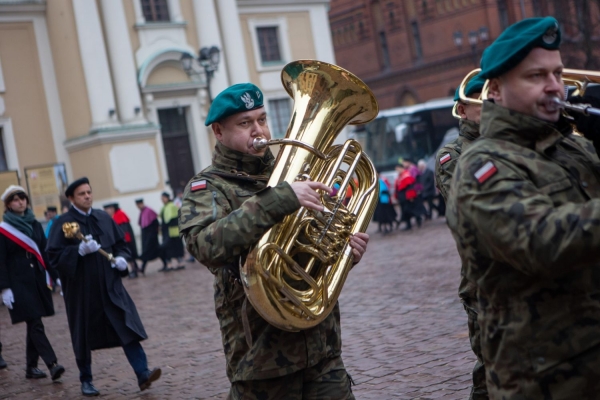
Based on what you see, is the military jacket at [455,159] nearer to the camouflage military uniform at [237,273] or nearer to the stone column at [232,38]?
the camouflage military uniform at [237,273]

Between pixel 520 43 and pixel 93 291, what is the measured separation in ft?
19.1

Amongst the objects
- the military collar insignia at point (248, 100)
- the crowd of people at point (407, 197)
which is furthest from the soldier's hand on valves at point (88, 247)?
the crowd of people at point (407, 197)

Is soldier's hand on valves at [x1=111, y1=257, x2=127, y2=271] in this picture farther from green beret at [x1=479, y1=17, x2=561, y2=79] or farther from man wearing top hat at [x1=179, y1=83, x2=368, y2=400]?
green beret at [x1=479, y1=17, x2=561, y2=79]

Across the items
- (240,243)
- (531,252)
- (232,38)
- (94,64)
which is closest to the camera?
(531,252)

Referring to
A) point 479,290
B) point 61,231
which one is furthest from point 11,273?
point 479,290

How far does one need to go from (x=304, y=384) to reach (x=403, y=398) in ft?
7.43

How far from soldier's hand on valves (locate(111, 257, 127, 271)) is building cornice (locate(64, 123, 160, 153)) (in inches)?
795

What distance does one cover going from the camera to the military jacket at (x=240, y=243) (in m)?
3.68

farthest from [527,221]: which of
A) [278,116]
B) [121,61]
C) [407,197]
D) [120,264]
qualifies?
[278,116]

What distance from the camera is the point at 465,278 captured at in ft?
14.9

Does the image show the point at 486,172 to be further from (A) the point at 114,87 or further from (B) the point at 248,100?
(A) the point at 114,87

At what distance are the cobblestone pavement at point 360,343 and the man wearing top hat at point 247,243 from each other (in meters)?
2.13

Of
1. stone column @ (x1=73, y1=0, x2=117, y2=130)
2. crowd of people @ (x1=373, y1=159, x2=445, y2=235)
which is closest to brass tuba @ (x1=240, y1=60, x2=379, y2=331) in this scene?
crowd of people @ (x1=373, y1=159, x2=445, y2=235)

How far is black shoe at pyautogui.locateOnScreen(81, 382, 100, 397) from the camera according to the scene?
7.88 meters
